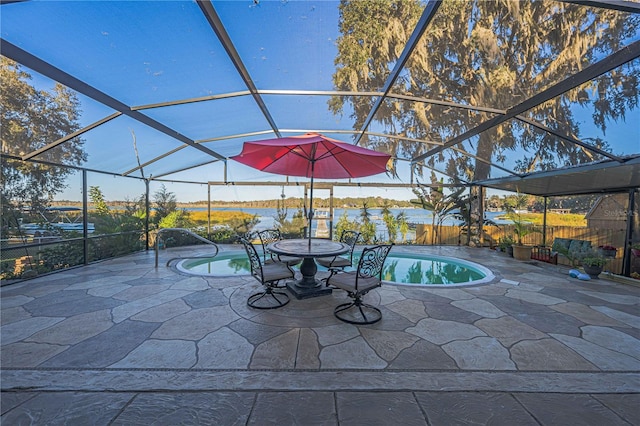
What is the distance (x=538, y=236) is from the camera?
854 cm

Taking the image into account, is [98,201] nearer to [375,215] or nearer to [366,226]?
[366,226]

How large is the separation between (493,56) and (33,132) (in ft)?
25.4

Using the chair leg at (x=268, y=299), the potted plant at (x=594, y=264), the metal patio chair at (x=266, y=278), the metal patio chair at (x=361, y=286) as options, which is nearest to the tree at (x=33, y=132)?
the metal patio chair at (x=266, y=278)

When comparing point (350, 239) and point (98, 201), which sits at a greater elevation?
point (98, 201)

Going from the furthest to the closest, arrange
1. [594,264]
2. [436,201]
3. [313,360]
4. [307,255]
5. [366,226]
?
[366,226], [436,201], [594,264], [307,255], [313,360]

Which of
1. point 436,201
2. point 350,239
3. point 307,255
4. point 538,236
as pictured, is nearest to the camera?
point 307,255

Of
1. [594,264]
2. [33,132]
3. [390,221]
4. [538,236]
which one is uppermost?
[33,132]

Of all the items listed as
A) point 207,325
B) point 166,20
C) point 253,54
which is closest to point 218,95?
point 253,54

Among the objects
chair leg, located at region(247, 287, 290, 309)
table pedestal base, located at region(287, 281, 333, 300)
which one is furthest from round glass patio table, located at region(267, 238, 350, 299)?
chair leg, located at region(247, 287, 290, 309)

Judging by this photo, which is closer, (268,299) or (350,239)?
(268,299)

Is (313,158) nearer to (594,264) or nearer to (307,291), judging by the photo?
(307,291)

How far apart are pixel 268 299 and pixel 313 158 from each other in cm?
236

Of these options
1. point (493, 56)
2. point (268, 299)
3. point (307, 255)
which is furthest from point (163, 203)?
point (493, 56)

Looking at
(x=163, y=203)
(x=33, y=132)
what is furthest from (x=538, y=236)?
(x=33, y=132)
